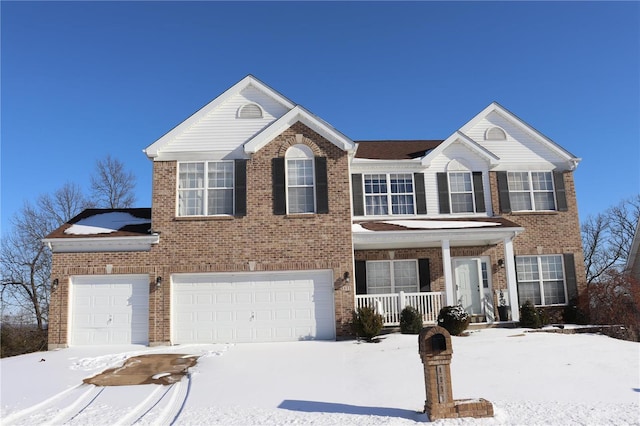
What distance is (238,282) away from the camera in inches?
587

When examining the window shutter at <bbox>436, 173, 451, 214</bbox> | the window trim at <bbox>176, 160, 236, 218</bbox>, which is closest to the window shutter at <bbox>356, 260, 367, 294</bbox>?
the window shutter at <bbox>436, 173, 451, 214</bbox>

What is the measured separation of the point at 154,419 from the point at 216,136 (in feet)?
33.8

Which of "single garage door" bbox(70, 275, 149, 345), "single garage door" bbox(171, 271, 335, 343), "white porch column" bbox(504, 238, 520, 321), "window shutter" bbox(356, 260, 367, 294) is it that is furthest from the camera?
"window shutter" bbox(356, 260, 367, 294)

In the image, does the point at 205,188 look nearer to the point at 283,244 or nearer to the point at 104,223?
the point at 283,244

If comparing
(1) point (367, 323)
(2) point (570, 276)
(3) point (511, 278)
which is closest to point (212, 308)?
(1) point (367, 323)

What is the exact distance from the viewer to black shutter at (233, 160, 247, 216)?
15.2 metres

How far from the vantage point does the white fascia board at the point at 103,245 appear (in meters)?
14.7

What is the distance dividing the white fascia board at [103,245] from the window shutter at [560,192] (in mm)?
13984

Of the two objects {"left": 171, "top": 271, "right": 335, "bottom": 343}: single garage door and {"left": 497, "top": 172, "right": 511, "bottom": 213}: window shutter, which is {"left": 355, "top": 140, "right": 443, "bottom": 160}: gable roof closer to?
{"left": 497, "top": 172, "right": 511, "bottom": 213}: window shutter

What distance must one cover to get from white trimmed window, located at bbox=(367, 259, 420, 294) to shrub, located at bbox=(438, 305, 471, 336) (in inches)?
105

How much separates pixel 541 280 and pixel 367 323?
7.31m

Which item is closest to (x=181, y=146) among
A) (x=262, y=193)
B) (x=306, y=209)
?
(x=262, y=193)

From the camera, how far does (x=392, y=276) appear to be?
1681 centimetres

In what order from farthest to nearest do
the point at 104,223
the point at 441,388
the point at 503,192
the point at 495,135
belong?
the point at 495,135, the point at 503,192, the point at 104,223, the point at 441,388
